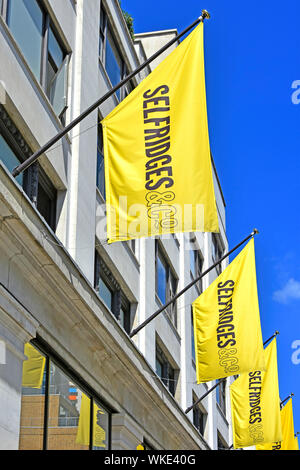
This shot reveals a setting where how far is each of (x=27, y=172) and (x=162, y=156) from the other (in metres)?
3.59

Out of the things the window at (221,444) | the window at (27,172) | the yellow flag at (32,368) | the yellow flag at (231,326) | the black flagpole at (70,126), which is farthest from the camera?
the window at (221,444)

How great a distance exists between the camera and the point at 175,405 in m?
24.0

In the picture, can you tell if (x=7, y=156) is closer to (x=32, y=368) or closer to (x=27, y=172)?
(x=27, y=172)

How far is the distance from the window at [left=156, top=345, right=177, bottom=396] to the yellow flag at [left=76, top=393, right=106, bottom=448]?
937cm

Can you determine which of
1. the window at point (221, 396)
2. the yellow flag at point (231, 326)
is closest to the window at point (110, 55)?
the yellow flag at point (231, 326)

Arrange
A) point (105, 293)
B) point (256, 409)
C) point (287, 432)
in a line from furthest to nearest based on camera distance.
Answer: point (287, 432), point (256, 409), point (105, 293)

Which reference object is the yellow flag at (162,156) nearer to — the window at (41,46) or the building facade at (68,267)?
the building facade at (68,267)

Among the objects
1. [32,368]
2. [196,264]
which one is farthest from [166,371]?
[32,368]

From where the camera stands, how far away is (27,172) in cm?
1653

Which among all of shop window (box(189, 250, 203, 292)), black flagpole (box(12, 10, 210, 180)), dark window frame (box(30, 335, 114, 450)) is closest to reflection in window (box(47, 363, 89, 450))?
dark window frame (box(30, 335, 114, 450))

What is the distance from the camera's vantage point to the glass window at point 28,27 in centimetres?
1628

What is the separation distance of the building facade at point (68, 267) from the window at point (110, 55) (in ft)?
0.16

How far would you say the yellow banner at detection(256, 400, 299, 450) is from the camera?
104 ft

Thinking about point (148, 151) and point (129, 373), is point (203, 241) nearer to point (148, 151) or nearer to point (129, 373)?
point (129, 373)
